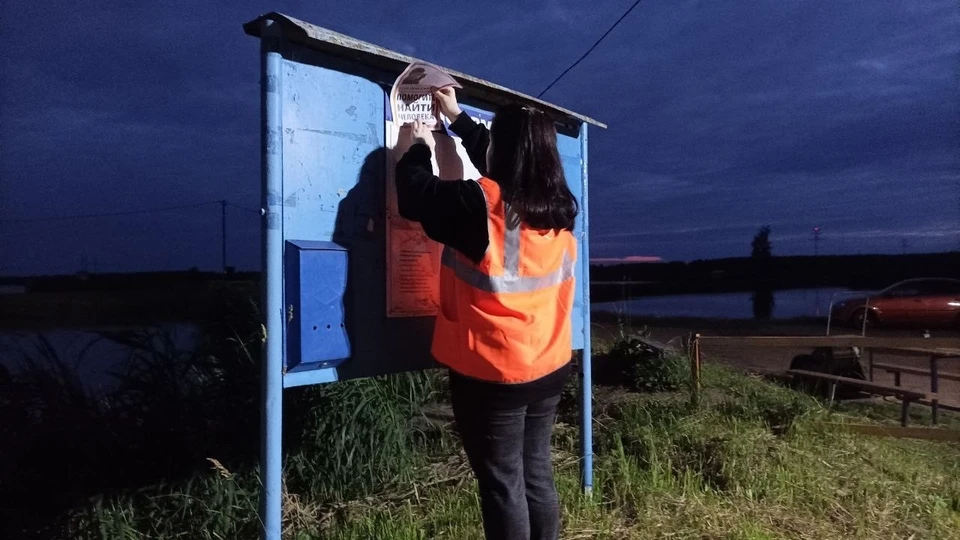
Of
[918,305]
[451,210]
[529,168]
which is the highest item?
[529,168]

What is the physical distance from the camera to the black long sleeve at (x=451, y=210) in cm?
192

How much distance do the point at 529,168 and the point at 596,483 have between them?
212cm

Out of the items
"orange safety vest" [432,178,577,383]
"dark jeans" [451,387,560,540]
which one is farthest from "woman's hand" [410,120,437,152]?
"dark jeans" [451,387,560,540]

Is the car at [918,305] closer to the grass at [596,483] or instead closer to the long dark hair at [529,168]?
the grass at [596,483]

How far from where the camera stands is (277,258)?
1.95 meters

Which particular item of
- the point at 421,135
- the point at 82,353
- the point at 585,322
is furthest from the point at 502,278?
the point at 82,353

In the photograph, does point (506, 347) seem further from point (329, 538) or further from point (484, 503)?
point (329, 538)

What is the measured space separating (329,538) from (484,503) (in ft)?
3.68

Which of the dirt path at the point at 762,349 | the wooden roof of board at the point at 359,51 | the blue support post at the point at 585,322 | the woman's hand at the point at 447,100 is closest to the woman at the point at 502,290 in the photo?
the woman's hand at the point at 447,100

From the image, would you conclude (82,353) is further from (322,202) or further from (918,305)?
(918,305)

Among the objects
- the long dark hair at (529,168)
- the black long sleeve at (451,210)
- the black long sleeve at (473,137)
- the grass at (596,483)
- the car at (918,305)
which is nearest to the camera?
the black long sleeve at (451,210)

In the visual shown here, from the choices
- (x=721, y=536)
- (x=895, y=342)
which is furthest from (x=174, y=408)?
(x=895, y=342)

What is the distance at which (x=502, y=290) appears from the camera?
1.98 meters

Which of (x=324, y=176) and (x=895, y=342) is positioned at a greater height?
(x=324, y=176)
